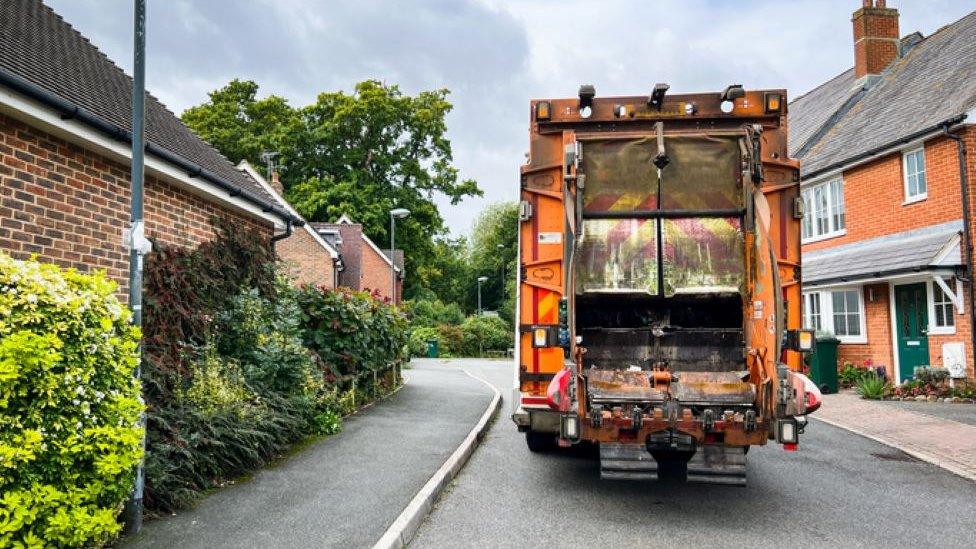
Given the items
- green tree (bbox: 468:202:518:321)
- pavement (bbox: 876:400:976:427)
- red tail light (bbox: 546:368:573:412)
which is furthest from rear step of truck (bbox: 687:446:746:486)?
green tree (bbox: 468:202:518:321)

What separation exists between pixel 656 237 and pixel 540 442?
9.51 feet

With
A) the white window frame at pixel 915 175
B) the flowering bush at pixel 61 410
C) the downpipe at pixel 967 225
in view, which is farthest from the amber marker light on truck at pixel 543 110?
the white window frame at pixel 915 175

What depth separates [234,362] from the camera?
7.29m

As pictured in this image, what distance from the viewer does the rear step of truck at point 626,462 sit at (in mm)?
5156

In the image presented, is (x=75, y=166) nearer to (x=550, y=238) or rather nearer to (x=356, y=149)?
(x=550, y=238)

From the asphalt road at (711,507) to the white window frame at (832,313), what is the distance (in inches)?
350

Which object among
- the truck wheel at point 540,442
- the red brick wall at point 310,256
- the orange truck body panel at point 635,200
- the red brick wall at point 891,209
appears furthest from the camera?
the red brick wall at point 310,256

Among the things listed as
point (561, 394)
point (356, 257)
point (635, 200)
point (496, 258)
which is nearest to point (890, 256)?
point (635, 200)

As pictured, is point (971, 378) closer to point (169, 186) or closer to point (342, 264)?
point (169, 186)

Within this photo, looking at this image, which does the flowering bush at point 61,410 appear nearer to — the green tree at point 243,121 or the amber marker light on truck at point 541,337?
the amber marker light on truck at point 541,337

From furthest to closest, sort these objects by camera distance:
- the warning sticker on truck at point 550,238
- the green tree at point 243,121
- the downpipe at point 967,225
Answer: the green tree at point 243,121 → the downpipe at point 967,225 → the warning sticker on truck at point 550,238

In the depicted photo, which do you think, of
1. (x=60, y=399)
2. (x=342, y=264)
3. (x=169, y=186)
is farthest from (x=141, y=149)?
(x=342, y=264)

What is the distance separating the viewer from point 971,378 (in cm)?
1274

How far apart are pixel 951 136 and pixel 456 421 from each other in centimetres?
1098
